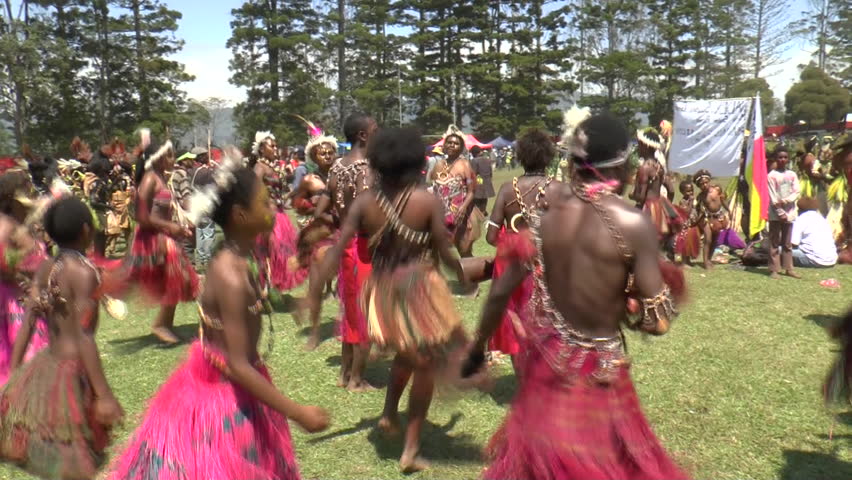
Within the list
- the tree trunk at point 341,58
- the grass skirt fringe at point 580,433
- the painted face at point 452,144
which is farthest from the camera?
the tree trunk at point 341,58

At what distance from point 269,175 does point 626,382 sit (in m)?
7.05

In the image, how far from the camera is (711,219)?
11.2m

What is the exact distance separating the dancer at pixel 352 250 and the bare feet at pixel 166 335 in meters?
2.38

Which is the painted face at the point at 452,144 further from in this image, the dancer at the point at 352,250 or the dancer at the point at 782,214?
the dancer at the point at 782,214

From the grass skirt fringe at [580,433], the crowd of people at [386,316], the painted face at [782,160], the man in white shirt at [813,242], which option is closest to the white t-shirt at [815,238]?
the man in white shirt at [813,242]

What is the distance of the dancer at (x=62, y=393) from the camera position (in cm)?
328

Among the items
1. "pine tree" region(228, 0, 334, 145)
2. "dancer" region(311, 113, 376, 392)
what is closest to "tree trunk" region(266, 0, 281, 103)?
"pine tree" region(228, 0, 334, 145)

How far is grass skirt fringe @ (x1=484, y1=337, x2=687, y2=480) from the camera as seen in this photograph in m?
2.45

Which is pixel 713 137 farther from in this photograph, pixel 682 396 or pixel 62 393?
pixel 62 393

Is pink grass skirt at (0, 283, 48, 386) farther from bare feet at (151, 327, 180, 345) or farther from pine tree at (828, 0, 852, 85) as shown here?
pine tree at (828, 0, 852, 85)

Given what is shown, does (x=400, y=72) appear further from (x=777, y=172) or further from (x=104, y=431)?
(x=104, y=431)

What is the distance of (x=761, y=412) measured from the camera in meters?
5.00

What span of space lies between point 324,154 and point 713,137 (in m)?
8.77

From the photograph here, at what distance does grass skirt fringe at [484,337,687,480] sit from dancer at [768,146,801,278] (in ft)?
28.7
